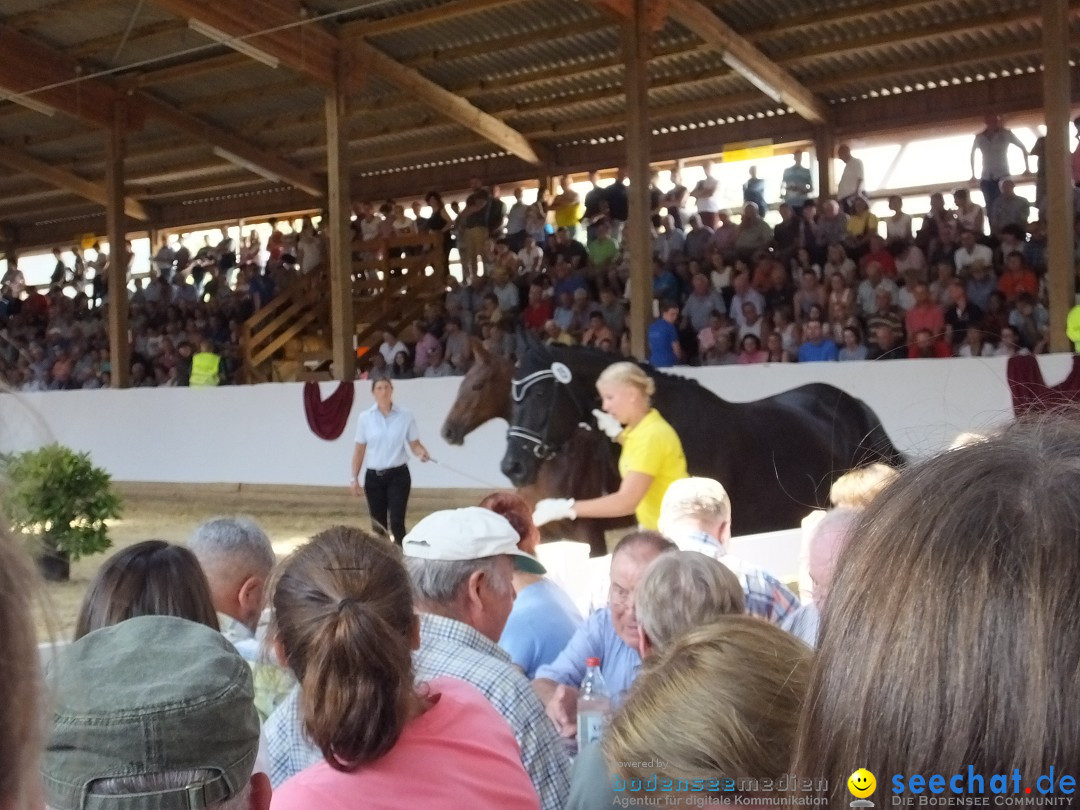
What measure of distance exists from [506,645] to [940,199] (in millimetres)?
9301

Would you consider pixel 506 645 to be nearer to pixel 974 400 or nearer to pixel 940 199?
pixel 974 400

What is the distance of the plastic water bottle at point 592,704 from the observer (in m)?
2.21

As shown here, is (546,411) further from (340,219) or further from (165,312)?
(165,312)

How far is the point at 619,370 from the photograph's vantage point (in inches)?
202

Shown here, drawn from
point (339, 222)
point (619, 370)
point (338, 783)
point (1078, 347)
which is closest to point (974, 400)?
point (1078, 347)

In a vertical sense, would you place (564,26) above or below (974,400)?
above

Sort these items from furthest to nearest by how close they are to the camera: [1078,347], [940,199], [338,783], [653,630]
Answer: [940,199]
[1078,347]
[653,630]
[338,783]

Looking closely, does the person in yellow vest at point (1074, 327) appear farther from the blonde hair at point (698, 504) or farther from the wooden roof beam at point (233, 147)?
the wooden roof beam at point (233, 147)

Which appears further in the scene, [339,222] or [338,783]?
[339,222]

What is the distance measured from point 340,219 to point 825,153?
590 centimetres

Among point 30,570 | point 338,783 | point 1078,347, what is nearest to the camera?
point 30,570

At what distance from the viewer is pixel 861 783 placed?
0.59m

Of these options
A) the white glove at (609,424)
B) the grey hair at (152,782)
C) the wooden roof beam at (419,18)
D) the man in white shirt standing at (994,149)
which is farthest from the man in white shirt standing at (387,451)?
the grey hair at (152,782)

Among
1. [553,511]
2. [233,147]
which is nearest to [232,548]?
[553,511]
